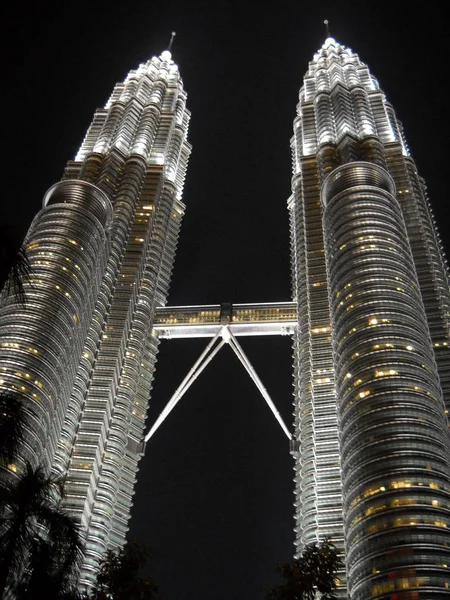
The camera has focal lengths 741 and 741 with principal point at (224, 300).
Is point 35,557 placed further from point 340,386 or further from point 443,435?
point 340,386

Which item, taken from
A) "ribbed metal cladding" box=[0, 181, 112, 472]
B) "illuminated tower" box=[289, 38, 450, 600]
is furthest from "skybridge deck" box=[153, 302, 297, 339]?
"ribbed metal cladding" box=[0, 181, 112, 472]

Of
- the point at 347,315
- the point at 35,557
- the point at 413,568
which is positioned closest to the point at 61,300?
the point at 347,315

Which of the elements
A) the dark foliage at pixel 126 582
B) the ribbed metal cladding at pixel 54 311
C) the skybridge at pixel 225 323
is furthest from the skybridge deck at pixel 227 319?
the dark foliage at pixel 126 582

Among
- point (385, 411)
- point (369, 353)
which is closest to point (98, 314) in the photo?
point (369, 353)

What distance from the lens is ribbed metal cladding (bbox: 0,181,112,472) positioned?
9344cm

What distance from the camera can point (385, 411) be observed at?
85.5 metres

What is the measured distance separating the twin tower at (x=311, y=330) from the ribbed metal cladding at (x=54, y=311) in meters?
0.26

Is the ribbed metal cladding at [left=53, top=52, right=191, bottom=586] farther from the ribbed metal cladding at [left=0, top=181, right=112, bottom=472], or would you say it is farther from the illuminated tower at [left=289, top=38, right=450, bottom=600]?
the illuminated tower at [left=289, top=38, right=450, bottom=600]

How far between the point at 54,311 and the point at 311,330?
4061 cm

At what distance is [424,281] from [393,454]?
4406 centimetres

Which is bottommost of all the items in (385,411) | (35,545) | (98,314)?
(35,545)

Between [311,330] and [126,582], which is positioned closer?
[126,582]

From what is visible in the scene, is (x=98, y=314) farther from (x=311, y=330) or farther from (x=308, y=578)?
(x=308, y=578)

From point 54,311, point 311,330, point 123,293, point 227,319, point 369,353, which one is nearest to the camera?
point 369,353
